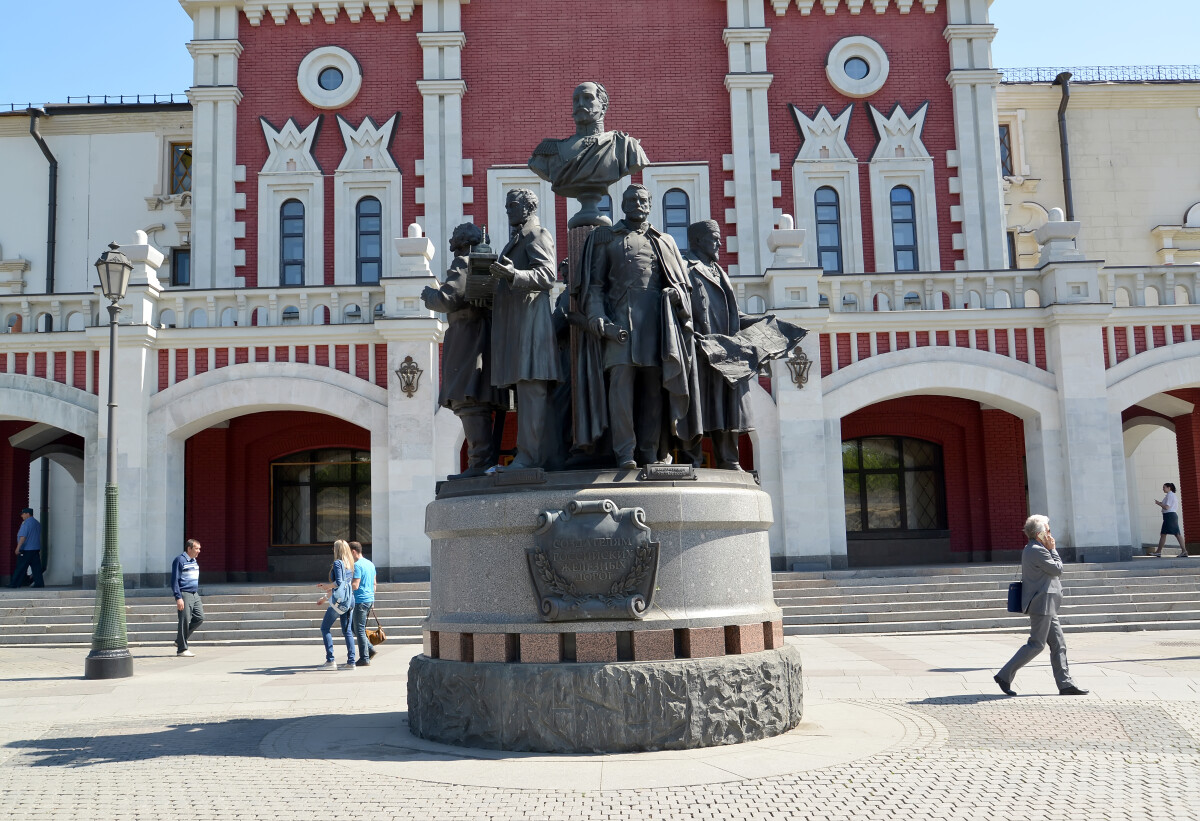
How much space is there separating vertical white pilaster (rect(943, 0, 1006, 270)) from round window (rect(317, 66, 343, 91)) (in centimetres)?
1315

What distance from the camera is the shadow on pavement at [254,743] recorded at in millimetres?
6859

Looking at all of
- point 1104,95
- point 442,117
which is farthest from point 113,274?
point 1104,95

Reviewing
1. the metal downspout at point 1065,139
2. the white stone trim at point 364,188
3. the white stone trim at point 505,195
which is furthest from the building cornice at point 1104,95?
the white stone trim at point 364,188

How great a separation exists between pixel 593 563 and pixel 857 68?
1998 centimetres

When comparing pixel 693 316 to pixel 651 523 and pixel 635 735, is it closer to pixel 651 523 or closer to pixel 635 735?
pixel 651 523

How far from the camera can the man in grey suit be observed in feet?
29.8

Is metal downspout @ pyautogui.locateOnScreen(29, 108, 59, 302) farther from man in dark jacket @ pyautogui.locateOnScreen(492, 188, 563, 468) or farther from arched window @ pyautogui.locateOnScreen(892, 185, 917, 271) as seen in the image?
man in dark jacket @ pyautogui.locateOnScreen(492, 188, 563, 468)

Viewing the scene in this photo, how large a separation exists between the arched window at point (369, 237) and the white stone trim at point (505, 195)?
2.39 m

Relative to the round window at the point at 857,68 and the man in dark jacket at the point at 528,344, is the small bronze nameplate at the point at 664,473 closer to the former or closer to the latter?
the man in dark jacket at the point at 528,344

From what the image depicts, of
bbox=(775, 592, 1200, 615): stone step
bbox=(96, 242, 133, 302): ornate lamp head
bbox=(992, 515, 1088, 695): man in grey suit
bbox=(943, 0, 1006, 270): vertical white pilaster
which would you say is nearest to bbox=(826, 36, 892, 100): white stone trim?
bbox=(943, 0, 1006, 270): vertical white pilaster

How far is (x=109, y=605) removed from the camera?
40.8 feet

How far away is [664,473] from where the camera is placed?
7.15 metres

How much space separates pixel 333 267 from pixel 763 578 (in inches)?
692

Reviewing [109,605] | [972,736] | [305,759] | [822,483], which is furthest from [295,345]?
[972,736]
